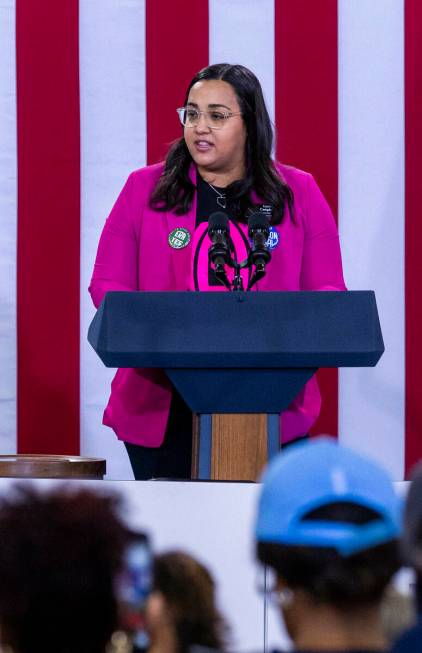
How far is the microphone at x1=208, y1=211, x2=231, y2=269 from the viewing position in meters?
2.27

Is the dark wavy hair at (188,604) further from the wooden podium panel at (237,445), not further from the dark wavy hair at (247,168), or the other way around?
the dark wavy hair at (247,168)

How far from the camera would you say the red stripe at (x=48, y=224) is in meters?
3.71

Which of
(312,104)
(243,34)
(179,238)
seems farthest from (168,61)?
(179,238)

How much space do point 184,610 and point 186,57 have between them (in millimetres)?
2622

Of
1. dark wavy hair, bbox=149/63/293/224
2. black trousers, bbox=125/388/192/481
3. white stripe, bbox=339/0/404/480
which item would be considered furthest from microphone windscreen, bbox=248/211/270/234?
white stripe, bbox=339/0/404/480

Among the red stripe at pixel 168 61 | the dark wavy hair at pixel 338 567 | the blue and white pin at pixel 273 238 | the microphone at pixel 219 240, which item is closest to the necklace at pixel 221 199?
the blue and white pin at pixel 273 238

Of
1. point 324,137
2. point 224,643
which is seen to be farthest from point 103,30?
point 224,643

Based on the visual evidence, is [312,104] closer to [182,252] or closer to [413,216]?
[413,216]

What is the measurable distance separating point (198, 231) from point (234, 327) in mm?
535

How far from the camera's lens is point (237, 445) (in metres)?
2.25

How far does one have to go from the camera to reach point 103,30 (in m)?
3.75

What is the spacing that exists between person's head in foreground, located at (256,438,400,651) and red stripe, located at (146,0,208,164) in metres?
2.66

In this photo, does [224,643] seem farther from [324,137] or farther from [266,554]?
[324,137]

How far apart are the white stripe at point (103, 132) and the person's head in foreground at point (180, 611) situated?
218 centimetres
